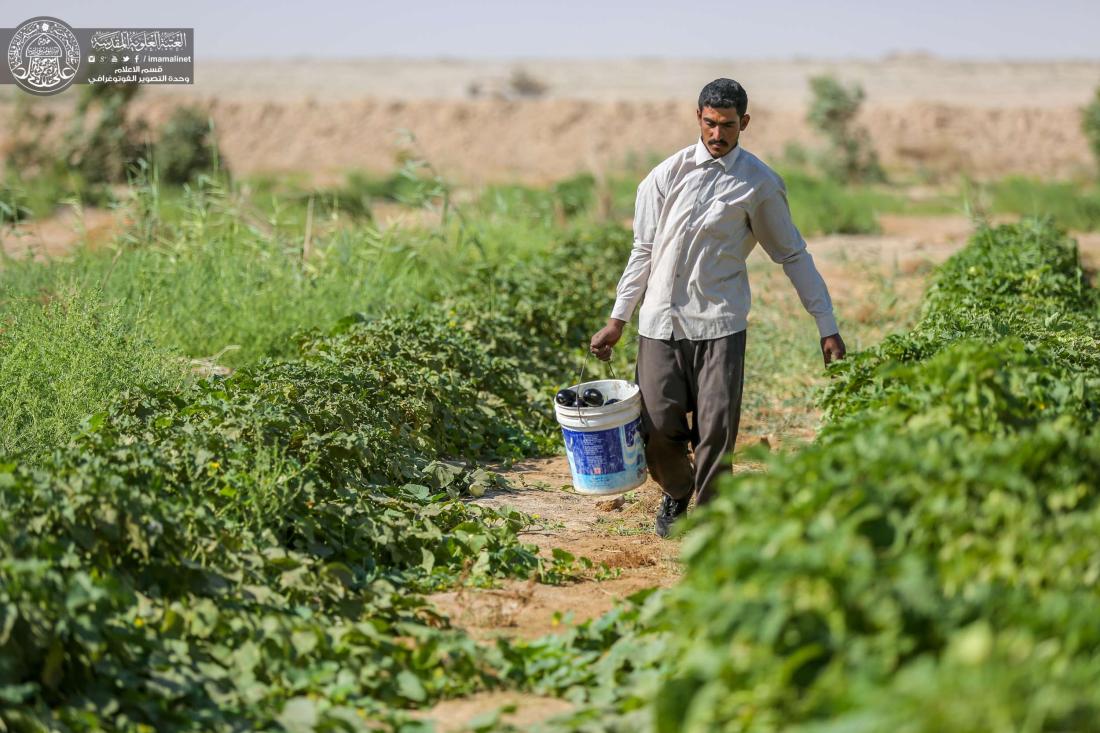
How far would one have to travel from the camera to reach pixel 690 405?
5.18 metres

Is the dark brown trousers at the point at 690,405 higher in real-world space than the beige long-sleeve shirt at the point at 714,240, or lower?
lower

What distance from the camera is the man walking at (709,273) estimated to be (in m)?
4.91

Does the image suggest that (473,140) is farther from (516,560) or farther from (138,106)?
(516,560)

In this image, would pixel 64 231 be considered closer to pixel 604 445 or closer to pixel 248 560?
pixel 604 445

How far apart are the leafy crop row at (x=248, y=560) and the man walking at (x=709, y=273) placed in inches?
32.8

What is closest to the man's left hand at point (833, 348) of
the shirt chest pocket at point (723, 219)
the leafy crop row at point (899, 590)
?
the shirt chest pocket at point (723, 219)

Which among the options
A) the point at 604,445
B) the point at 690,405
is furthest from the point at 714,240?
the point at 604,445

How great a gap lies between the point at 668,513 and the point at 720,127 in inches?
64.8

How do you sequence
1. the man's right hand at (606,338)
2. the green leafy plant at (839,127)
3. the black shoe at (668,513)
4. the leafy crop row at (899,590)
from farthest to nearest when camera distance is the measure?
the green leafy plant at (839,127) → the black shoe at (668,513) → the man's right hand at (606,338) → the leafy crop row at (899,590)

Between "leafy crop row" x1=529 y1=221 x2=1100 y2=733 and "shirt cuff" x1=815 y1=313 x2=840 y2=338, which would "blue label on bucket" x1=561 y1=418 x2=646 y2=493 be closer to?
"shirt cuff" x1=815 y1=313 x2=840 y2=338

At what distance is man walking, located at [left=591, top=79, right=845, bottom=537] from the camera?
491cm

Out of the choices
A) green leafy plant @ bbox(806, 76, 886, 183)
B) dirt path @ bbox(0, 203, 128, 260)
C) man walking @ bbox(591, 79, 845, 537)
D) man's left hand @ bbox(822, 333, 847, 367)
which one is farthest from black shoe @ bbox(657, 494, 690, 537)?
green leafy plant @ bbox(806, 76, 886, 183)

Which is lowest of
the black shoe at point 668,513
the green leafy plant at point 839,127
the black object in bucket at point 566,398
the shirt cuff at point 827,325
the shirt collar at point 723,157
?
the black shoe at point 668,513

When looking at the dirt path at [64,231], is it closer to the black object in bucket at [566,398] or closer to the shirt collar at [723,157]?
the black object in bucket at [566,398]
